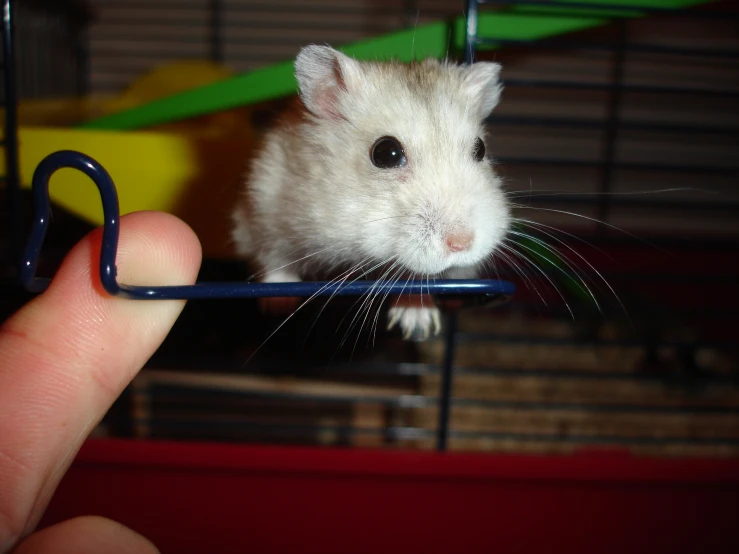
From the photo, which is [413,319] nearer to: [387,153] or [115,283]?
[387,153]

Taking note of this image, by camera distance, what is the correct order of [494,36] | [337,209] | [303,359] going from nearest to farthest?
[337,209] → [494,36] → [303,359]

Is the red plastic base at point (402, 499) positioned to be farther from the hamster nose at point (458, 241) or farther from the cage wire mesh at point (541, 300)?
the hamster nose at point (458, 241)

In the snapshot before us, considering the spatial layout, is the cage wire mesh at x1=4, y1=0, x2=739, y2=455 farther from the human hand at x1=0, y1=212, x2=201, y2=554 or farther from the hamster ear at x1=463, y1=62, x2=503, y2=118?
the human hand at x1=0, y1=212, x2=201, y2=554

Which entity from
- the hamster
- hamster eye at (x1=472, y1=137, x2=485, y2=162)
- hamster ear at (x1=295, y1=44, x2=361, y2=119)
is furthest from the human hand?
hamster eye at (x1=472, y1=137, x2=485, y2=162)

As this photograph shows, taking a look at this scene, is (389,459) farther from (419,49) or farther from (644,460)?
(419,49)

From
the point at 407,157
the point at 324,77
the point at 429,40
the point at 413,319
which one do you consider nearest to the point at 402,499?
the point at 413,319

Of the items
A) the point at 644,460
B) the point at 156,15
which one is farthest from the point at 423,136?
the point at 156,15
